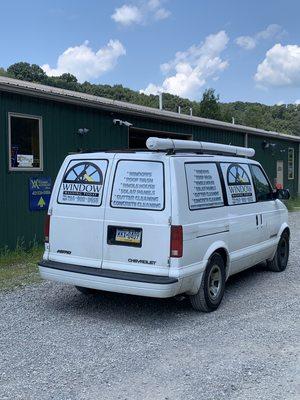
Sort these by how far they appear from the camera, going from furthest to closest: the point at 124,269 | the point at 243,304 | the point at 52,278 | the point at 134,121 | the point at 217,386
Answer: the point at 134,121
the point at 243,304
the point at 52,278
the point at 124,269
the point at 217,386

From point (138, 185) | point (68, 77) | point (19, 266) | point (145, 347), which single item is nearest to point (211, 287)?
point (145, 347)

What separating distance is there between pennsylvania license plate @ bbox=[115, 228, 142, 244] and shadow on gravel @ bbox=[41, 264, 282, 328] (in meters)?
0.99

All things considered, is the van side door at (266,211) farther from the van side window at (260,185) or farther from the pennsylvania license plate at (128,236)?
the pennsylvania license plate at (128,236)

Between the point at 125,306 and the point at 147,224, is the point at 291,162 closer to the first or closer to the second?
the point at 125,306

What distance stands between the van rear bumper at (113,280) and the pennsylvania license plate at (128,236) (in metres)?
0.37

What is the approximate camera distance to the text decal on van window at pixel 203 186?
5.85 meters

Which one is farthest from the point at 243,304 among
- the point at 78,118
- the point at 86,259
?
the point at 78,118

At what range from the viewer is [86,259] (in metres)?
5.87

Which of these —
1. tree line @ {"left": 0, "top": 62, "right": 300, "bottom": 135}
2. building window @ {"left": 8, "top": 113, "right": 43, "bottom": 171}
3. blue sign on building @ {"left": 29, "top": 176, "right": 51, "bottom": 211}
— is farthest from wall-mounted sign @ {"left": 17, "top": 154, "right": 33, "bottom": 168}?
tree line @ {"left": 0, "top": 62, "right": 300, "bottom": 135}

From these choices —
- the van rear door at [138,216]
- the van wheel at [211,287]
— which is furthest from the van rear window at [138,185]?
the van wheel at [211,287]

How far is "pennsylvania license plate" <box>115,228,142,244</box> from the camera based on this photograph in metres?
5.60

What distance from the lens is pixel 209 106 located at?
133 feet

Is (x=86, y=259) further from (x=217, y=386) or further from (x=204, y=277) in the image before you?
(x=217, y=386)

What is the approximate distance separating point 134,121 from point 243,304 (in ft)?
26.9
